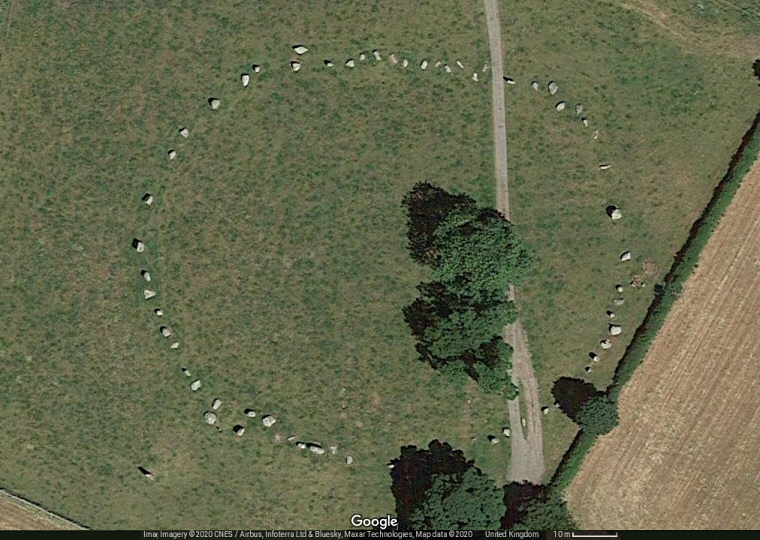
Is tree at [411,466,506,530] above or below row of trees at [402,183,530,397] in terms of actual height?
below

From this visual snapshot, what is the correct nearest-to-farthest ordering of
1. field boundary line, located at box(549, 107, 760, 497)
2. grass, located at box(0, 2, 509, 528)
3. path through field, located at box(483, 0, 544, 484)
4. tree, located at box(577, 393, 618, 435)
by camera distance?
tree, located at box(577, 393, 618, 435) → grass, located at box(0, 2, 509, 528) → field boundary line, located at box(549, 107, 760, 497) → path through field, located at box(483, 0, 544, 484)

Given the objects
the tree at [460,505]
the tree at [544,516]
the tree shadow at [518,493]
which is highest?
the tree at [460,505]

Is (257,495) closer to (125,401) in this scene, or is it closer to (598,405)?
(125,401)

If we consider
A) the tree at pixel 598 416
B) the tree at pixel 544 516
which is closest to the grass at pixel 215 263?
the tree at pixel 544 516

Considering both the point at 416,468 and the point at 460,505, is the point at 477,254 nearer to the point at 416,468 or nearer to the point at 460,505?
the point at 460,505

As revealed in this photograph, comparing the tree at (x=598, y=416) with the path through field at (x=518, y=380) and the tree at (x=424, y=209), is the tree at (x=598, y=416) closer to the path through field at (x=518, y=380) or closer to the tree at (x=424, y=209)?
the path through field at (x=518, y=380)

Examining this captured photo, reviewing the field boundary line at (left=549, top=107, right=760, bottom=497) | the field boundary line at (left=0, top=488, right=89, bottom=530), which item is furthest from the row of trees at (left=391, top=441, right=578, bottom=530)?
the field boundary line at (left=0, top=488, right=89, bottom=530)

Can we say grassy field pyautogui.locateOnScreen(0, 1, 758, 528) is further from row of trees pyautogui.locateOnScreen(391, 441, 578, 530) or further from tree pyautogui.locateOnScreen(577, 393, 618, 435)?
tree pyautogui.locateOnScreen(577, 393, 618, 435)
